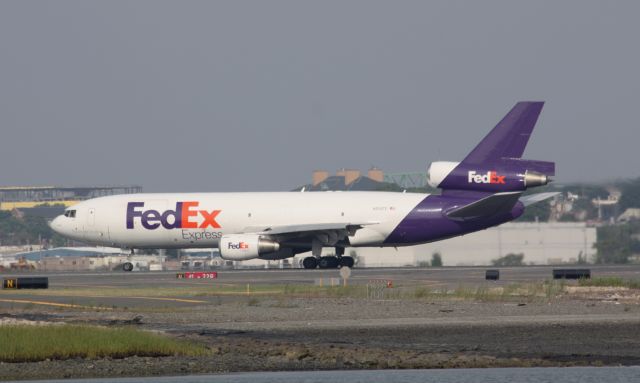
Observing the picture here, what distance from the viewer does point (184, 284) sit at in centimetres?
5369

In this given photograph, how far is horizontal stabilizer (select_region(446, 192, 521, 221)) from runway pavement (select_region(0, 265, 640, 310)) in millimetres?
3357

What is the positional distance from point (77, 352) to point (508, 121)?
135ft

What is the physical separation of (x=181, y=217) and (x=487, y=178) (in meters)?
17.3

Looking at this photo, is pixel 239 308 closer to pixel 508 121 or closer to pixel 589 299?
pixel 589 299

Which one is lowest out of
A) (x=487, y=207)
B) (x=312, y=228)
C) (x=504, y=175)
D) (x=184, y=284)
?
A: (x=184, y=284)

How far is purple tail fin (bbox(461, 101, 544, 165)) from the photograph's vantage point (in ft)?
214

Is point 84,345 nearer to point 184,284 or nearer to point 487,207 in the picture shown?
point 184,284

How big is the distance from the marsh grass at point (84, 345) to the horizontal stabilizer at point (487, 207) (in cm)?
3643

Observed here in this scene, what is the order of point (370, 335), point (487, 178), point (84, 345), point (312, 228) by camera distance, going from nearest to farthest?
point (84, 345)
point (370, 335)
point (487, 178)
point (312, 228)

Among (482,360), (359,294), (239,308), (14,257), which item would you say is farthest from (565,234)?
(14,257)

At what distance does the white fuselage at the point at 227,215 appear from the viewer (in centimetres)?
6675

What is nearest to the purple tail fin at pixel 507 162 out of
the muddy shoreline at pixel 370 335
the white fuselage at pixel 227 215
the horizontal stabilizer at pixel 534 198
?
the horizontal stabilizer at pixel 534 198

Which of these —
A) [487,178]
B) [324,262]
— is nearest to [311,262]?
[324,262]

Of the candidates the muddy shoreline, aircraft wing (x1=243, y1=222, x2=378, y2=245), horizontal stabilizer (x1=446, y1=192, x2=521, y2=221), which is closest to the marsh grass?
the muddy shoreline
